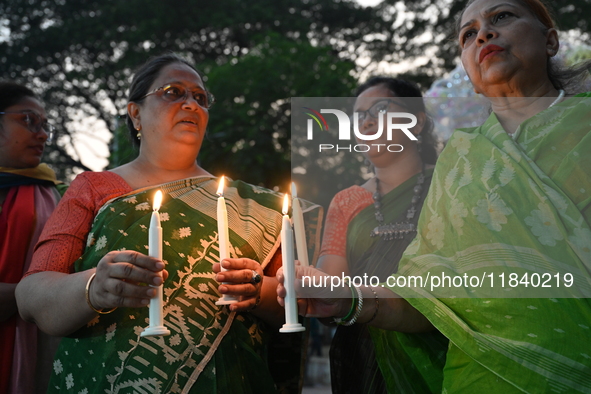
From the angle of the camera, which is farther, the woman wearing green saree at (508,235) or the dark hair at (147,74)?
the dark hair at (147,74)

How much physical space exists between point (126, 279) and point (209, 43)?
63.8 feet

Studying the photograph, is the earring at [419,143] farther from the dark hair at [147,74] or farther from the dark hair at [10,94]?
the dark hair at [10,94]

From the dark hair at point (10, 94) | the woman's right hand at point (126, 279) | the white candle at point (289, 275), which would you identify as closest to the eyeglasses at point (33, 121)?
the dark hair at point (10, 94)

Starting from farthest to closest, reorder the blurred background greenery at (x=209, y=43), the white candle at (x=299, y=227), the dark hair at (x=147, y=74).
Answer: the blurred background greenery at (x=209, y=43) → the dark hair at (x=147, y=74) → the white candle at (x=299, y=227)

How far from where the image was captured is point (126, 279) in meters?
1.82

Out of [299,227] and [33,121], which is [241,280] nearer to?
[299,227]

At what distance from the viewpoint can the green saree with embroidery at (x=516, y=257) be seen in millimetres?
1578

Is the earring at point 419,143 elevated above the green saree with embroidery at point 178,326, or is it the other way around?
the earring at point 419,143

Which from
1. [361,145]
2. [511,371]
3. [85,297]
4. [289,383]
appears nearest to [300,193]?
[361,145]

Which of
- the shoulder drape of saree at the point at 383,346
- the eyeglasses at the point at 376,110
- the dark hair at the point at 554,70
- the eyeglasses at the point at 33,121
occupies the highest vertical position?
the eyeglasses at the point at 33,121

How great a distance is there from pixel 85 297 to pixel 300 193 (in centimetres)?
110

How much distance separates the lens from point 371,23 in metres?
20.1

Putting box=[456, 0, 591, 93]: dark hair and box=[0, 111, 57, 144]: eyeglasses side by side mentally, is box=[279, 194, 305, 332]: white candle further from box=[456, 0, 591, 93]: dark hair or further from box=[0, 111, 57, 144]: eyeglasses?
box=[0, 111, 57, 144]: eyeglasses

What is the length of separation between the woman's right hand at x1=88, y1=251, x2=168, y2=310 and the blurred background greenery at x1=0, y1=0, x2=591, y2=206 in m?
13.0
